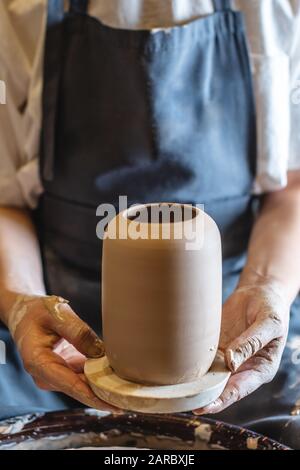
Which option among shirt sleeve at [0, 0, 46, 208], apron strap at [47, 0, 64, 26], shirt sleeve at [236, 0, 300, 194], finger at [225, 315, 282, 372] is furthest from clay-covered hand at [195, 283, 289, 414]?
apron strap at [47, 0, 64, 26]

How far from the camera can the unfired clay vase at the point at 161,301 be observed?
41.4 inches

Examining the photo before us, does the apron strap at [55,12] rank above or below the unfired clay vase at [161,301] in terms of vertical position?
above

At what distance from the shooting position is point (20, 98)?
1586 millimetres

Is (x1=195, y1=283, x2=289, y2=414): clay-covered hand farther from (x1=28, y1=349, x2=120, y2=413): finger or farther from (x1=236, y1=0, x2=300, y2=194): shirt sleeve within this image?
(x1=236, y1=0, x2=300, y2=194): shirt sleeve

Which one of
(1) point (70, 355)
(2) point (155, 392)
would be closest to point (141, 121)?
(1) point (70, 355)

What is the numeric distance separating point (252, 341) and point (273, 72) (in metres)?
0.61

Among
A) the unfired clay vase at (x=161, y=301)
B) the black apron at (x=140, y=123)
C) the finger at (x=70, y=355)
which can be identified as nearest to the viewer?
the unfired clay vase at (x=161, y=301)

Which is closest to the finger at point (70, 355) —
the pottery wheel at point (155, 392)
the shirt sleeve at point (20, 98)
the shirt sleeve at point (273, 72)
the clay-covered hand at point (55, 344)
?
the clay-covered hand at point (55, 344)

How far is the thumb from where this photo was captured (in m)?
1.18

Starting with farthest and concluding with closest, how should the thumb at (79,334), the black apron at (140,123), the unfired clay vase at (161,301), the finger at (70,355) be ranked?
the black apron at (140,123) < the finger at (70,355) < the thumb at (79,334) < the unfired clay vase at (161,301)

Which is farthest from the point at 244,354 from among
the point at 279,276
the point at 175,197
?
the point at 175,197

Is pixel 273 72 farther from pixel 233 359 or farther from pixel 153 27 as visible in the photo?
pixel 233 359

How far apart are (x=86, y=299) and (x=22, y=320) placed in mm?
268

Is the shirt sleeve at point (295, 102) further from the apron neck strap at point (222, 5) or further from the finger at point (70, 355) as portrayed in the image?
the finger at point (70, 355)
